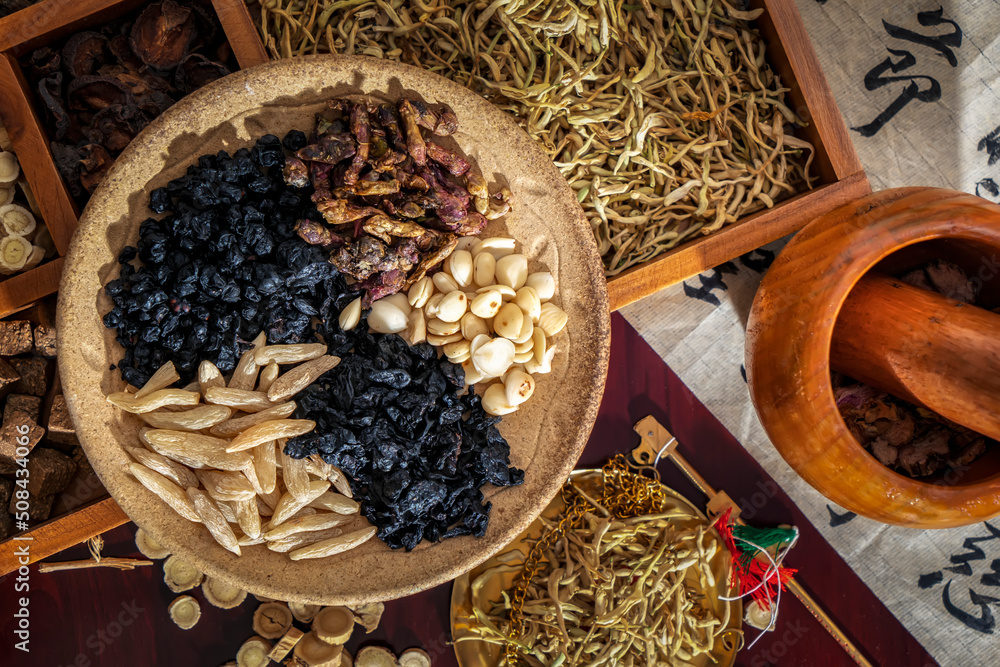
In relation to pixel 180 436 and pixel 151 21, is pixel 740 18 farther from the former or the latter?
pixel 180 436

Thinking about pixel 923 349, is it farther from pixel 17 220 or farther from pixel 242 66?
pixel 17 220

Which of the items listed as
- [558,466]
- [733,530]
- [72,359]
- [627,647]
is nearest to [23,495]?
[72,359]

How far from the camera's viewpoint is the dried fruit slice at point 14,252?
1.26 metres

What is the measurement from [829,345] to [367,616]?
1.19 meters

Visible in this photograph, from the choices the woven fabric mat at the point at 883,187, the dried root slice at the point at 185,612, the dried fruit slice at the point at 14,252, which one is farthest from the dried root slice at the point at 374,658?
the dried fruit slice at the point at 14,252

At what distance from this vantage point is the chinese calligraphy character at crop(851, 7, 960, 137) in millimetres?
1420

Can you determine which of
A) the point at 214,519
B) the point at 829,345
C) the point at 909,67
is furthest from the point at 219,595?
the point at 909,67

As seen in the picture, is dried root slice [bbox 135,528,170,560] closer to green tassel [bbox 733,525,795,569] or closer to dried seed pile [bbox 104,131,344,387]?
dried seed pile [bbox 104,131,344,387]

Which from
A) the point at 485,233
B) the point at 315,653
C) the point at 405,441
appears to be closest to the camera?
the point at 405,441

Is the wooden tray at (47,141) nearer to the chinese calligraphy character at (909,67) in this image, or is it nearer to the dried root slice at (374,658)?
the dried root slice at (374,658)

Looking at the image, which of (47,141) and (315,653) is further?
(315,653)

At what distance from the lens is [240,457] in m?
1.05

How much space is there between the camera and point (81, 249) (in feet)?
3.45

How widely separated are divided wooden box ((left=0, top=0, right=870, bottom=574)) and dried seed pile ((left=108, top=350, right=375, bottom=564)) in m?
0.32
